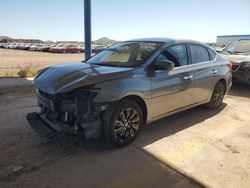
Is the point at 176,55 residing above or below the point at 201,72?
above

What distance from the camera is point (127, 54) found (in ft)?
16.2

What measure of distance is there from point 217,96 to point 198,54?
1.33m

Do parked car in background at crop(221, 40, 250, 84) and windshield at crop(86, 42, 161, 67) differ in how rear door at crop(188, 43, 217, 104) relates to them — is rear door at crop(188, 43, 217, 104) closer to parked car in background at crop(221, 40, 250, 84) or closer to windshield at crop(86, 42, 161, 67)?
windshield at crop(86, 42, 161, 67)

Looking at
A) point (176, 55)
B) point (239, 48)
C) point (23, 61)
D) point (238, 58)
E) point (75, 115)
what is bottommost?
point (23, 61)

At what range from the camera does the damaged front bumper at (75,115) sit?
3.70 meters

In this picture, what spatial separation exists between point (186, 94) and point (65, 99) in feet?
8.09

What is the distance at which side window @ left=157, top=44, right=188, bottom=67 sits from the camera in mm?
4742

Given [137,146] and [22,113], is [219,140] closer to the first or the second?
[137,146]

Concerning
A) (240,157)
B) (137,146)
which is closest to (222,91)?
(240,157)

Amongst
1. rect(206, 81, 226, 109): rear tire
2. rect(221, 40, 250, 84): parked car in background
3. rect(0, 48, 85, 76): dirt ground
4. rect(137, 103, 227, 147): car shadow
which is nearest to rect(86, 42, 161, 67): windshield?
rect(137, 103, 227, 147): car shadow

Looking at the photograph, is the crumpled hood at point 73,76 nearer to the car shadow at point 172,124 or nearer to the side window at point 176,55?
the side window at point 176,55

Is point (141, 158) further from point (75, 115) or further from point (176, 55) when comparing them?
point (176, 55)

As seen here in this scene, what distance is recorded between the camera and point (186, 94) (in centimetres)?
520

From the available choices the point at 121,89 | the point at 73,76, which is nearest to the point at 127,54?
the point at 121,89
